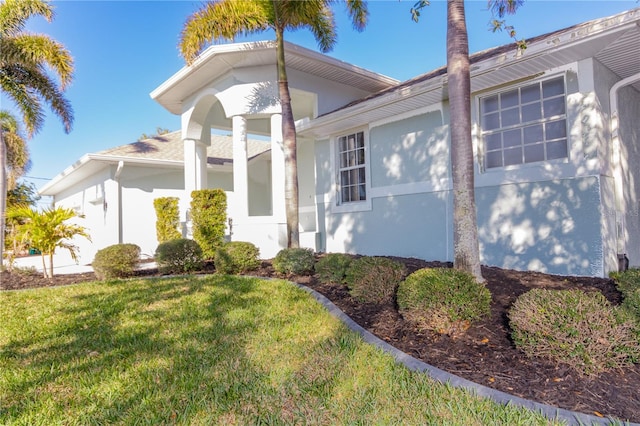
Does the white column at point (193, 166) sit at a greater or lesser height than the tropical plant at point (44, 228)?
greater

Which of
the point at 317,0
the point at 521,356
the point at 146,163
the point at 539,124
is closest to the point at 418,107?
the point at 539,124

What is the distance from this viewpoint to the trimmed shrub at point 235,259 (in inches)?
309

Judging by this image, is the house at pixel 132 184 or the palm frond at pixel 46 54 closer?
the palm frond at pixel 46 54

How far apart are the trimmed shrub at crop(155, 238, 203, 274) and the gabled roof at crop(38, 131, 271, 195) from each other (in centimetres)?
651

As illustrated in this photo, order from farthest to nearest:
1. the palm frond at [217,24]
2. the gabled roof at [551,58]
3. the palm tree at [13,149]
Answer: the palm tree at [13,149] < the palm frond at [217,24] < the gabled roof at [551,58]

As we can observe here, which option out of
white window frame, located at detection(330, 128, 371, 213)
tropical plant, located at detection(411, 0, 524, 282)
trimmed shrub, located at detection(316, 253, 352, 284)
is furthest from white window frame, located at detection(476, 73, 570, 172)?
trimmed shrub, located at detection(316, 253, 352, 284)

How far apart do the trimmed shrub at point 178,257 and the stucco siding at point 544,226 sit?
6197mm

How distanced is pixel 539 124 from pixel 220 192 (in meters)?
7.77

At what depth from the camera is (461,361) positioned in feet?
11.0

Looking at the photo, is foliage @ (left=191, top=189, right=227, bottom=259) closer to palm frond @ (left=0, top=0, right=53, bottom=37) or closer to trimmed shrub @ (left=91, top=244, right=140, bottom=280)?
trimmed shrub @ (left=91, top=244, right=140, bottom=280)

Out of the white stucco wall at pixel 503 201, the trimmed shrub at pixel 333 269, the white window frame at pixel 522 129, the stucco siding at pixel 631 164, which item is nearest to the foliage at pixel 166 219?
the white stucco wall at pixel 503 201

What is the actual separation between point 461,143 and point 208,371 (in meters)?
3.85

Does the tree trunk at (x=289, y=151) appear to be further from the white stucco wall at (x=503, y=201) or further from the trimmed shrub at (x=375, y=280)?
the trimmed shrub at (x=375, y=280)

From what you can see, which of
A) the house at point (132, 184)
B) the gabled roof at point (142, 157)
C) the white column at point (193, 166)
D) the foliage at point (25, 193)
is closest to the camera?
the white column at point (193, 166)
